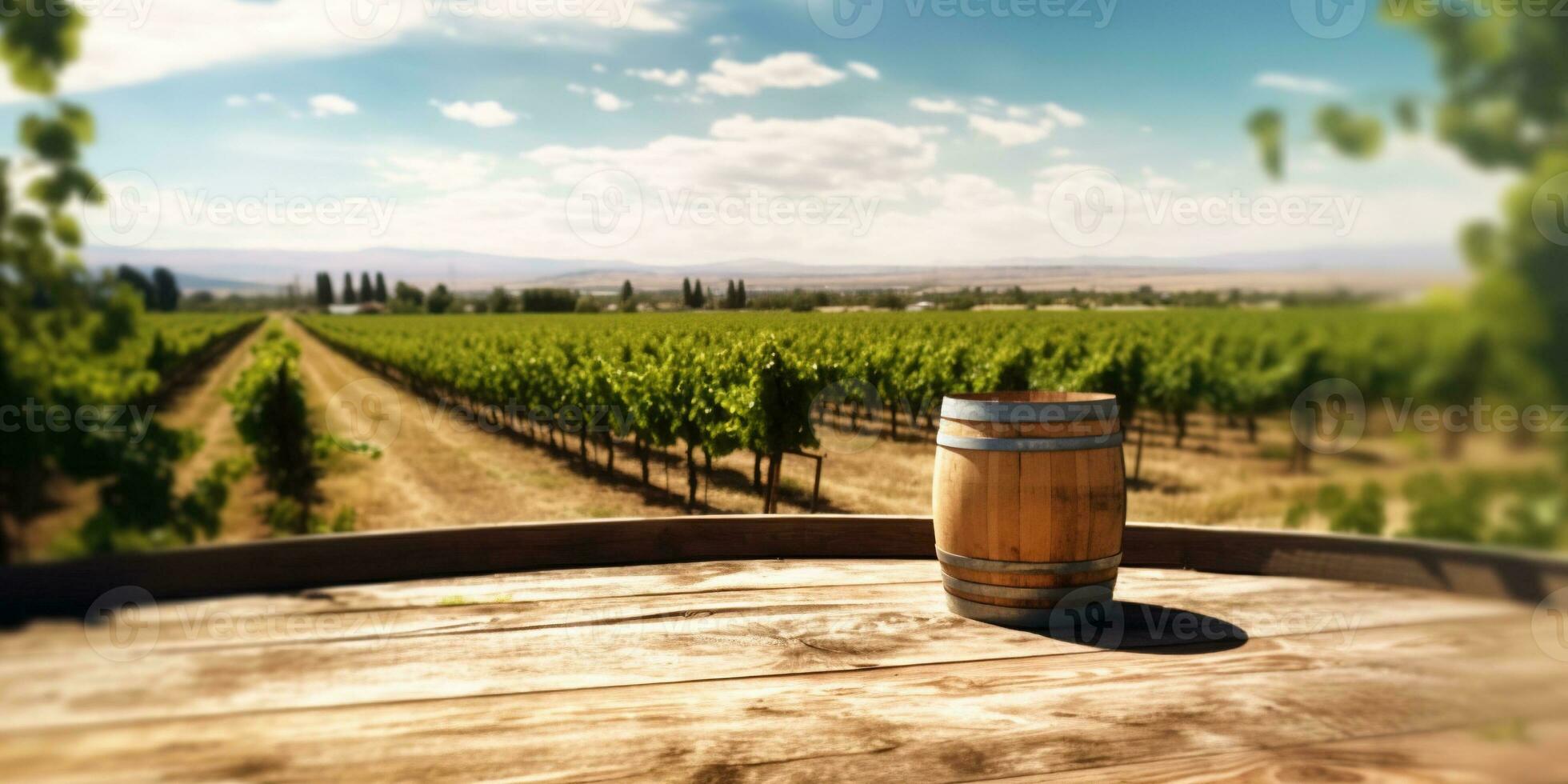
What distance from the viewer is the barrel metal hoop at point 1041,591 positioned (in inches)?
123

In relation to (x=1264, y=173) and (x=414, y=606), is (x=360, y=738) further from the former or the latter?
(x=1264, y=173)

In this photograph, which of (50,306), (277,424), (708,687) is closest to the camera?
(50,306)

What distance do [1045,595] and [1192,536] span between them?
1166 millimetres

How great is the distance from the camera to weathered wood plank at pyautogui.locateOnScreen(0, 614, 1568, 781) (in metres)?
2.06

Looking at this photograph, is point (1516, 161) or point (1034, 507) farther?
point (1034, 507)

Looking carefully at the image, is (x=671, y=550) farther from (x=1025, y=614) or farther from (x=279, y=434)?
(x=279, y=434)

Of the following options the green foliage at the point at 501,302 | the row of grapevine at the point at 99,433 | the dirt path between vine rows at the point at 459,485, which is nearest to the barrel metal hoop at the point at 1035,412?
the row of grapevine at the point at 99,433

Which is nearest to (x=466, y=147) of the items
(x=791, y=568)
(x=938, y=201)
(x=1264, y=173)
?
(x=938, y=201)

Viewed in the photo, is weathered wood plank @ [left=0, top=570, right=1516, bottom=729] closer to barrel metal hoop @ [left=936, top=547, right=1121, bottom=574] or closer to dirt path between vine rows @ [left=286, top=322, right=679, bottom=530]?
barrel metal hoop @ [left=936, top=547, right=1121, bottom=574]

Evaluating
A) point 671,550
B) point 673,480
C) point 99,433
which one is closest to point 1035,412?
point 671,550

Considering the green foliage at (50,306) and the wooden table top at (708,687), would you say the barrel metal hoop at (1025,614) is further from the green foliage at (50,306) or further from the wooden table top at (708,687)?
the green foliage at (50,306)

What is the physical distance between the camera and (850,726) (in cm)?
228

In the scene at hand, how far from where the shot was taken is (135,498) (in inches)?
74.0

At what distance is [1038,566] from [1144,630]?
1.37 ft
